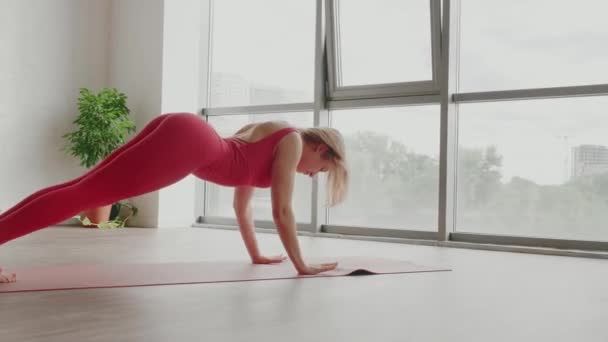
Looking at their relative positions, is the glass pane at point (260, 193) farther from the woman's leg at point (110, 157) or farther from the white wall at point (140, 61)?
the woman's leg at point (110, 157)

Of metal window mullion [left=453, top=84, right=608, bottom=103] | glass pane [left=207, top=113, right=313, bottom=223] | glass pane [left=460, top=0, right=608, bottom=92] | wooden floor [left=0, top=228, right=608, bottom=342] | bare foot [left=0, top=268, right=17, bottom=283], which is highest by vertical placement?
glass pane [left=460, top=0, right=608, bottom=92]

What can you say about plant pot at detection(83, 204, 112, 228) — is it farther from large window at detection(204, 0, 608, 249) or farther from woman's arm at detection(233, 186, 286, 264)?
woman's arm at detection(233, 186, 286, 264)

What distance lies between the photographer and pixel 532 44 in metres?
4.45

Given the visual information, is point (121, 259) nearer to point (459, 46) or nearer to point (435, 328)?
point (435, 328)

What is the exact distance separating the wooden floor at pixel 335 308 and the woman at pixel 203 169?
268 mm

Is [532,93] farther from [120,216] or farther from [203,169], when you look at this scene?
[120,216]

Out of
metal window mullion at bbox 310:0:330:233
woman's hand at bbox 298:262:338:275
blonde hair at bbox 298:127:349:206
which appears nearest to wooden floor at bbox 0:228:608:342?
woman's hand at bbox 298:262:338:275

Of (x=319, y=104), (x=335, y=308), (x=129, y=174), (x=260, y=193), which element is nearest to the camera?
(x=335, y=308)

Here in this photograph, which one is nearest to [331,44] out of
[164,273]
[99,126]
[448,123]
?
[448,123]

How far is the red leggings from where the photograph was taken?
7.10ft

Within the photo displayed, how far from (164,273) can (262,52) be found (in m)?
3.57

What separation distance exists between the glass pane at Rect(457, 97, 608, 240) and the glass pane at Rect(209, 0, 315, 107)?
1.60 m

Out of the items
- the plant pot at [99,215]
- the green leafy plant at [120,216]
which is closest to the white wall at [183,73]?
the green leafy plant at [120,216]

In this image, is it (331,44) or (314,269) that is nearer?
(314,269)
